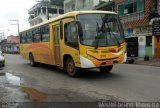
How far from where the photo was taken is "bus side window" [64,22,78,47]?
507 inches

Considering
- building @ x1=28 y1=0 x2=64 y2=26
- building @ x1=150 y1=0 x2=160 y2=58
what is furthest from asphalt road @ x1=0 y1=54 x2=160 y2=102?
building @ x1=28 y1=0 x2=64 y2=26

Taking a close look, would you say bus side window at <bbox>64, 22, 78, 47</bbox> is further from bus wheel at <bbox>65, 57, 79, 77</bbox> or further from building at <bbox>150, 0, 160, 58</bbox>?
building at <bbox>150, 0, 160, 58</bbox>

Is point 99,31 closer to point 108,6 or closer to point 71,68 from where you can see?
point 71,68

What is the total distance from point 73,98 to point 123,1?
82.2ft

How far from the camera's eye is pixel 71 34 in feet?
43.6

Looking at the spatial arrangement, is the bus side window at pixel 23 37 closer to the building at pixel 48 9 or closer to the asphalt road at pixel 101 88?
the asphalt road at pixel 101 88

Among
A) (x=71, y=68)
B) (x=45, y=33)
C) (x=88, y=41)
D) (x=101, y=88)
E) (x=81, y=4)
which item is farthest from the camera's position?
(x=81, y=4)

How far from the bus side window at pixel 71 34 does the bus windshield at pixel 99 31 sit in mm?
495

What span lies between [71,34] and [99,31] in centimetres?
139

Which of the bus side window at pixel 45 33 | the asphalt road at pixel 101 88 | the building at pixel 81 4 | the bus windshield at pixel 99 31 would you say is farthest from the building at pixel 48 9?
the asphalt road at pixel 101 88

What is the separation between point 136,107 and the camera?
750 cm

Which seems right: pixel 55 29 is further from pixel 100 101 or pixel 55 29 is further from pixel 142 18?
pixel 142 18

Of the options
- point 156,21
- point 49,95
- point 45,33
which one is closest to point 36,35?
point 45,33

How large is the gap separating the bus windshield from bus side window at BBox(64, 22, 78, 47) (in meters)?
0.49
